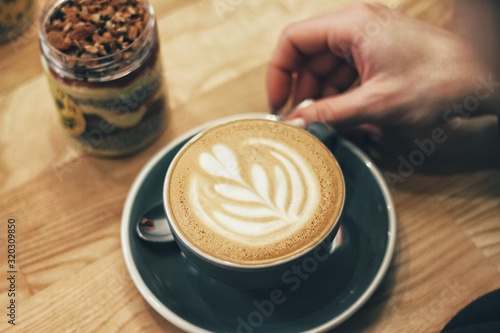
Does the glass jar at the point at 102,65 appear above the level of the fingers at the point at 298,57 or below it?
above

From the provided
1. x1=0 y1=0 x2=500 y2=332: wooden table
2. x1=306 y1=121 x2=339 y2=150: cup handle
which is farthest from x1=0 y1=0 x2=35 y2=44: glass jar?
x1=306 y1=121 x2=339 y2=150: cup handle

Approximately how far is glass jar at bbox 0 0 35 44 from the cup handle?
51cm

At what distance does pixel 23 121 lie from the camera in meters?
0.82

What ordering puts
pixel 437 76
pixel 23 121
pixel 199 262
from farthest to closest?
pixel 23 121 < pixel 437 76 < pixel 199 262

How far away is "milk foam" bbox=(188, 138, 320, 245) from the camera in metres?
0.58

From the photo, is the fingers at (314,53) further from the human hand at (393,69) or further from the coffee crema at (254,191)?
the coffee crema at (254,191)

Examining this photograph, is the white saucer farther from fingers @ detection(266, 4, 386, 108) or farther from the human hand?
fingers @ detection(266, 4, 386, 108)

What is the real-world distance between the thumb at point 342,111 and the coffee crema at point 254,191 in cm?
7

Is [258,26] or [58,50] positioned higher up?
[58,50]

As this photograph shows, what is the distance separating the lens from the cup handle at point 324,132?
662 millimetres

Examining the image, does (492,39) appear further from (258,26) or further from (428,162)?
(258,26)

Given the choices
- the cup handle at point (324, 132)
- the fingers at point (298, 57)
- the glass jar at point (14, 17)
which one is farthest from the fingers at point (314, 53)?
the glass jar at point (14, 17)

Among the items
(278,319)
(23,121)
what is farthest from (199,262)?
(23,121)

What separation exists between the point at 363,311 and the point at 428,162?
0.24 m
